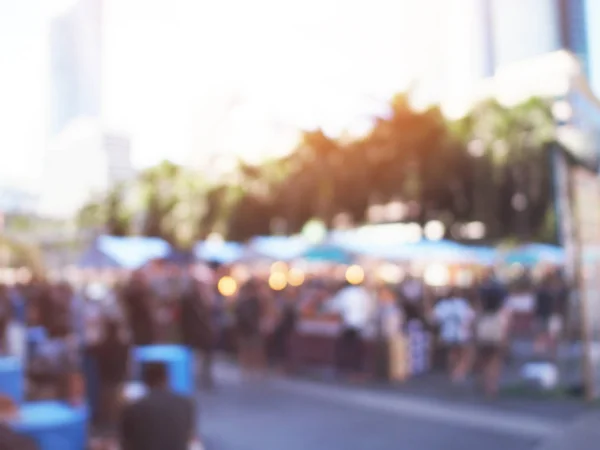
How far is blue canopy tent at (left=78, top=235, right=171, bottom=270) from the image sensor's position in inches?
587

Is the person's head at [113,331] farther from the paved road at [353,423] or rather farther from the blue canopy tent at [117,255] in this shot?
the blue canopy tent at [117,255]

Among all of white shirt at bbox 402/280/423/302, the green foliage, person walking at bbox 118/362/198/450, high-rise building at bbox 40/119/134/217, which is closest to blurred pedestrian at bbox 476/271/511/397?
white shirt at bbox 402/280/423/302

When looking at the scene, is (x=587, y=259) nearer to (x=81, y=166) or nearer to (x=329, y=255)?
(x=329, y=255)

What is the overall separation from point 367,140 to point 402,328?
18.2 m

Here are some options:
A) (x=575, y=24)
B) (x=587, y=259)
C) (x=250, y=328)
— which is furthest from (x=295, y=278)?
(x=575, y=24)

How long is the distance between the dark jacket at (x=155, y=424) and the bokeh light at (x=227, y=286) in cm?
1093

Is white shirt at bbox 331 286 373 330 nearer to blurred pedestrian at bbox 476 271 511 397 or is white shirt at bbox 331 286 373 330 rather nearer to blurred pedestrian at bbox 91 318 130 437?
blurred pedestrian at bbox 476 271 511 397

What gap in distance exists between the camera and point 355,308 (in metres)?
10.5

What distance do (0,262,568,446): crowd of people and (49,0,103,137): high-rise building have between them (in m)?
30.7

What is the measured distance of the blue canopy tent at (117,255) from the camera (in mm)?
14922

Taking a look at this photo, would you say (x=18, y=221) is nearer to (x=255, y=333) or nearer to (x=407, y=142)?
(x=407, y=142)

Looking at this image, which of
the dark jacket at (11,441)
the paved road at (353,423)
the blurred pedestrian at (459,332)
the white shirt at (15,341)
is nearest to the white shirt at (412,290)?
the blurred pedestrian at (459,332)

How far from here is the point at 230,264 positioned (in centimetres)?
1858

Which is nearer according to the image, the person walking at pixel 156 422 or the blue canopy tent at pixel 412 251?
the person walking at pixel 156 422
